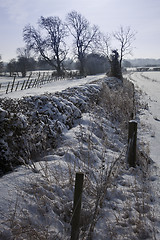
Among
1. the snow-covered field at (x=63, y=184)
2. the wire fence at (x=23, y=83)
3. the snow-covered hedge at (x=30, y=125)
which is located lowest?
the snow-covered field at (x=63, y=184)

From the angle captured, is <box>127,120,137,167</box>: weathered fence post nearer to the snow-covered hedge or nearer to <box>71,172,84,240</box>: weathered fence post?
the snow-covered hedge

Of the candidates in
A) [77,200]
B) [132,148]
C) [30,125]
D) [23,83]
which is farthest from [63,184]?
[23,83]

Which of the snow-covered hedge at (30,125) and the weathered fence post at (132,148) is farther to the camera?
the weathered fence post at (132,148)

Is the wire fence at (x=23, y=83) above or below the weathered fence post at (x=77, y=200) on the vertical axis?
above

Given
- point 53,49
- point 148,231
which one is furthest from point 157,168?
point 53,49

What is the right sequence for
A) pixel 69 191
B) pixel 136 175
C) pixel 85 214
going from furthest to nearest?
pixel 136 175
pixel 69 191
pixel 85 214

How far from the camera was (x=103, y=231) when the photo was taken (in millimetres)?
2832

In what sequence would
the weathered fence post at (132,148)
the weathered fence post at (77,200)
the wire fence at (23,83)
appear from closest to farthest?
the weathered fence post at (77,200) < the weathered fence post at (132,148) < the wire fence at (23,83)

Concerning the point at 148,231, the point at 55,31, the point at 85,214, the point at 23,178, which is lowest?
the point at 148,231

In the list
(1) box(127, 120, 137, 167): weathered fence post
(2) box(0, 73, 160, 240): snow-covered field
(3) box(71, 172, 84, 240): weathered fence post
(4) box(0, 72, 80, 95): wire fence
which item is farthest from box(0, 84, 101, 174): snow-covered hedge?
(4) box(0, 72, 80, 95): wire fence

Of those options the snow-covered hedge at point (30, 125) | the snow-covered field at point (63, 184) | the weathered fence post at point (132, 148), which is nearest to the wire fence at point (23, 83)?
the snow-covered hedge at point (30, 125)

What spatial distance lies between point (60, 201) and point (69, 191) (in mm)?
271

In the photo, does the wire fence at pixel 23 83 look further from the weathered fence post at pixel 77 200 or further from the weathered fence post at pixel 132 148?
the weathered fence post at pixel 77 200

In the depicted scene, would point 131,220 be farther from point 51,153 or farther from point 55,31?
point 55,31
